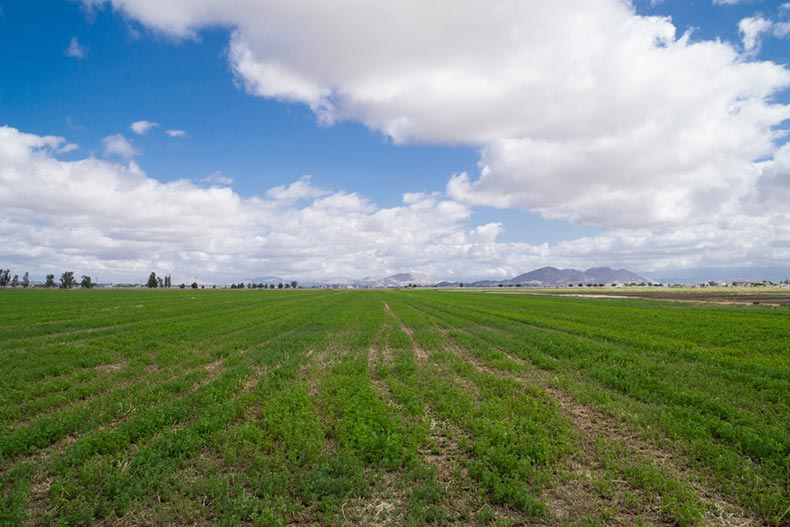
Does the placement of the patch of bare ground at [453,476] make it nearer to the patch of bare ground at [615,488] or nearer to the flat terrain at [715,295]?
the patch of bare ground at [615,488]

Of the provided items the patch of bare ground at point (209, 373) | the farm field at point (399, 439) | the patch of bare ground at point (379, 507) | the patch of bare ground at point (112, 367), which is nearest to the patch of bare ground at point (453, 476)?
the farm field at point (399, 439)

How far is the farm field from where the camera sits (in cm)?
646

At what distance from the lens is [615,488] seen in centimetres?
717

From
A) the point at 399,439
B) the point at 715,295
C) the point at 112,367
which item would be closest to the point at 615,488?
the point at 399,439

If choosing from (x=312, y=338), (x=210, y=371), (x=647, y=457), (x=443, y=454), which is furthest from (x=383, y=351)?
(x=647, y=457)

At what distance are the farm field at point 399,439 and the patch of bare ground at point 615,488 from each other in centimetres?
4

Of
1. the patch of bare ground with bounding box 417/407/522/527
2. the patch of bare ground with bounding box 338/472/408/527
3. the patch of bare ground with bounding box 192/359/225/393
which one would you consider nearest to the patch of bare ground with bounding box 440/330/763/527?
the patch of bare ground with bounding box 417/407/522/527

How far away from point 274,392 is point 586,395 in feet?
33.6

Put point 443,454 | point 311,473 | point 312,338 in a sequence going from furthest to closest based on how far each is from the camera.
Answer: point 312,338 < point 443,454 < point 311,473

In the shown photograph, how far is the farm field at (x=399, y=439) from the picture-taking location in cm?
646

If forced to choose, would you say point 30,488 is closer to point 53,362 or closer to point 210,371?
point 210,371

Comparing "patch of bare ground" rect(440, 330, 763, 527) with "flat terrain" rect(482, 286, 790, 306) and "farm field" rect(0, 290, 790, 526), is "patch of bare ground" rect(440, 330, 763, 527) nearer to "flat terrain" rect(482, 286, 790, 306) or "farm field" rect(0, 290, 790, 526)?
"farm field" rect(0, 290, 790, 526)

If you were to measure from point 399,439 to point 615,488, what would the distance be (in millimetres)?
4385

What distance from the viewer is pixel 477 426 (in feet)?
31.8
